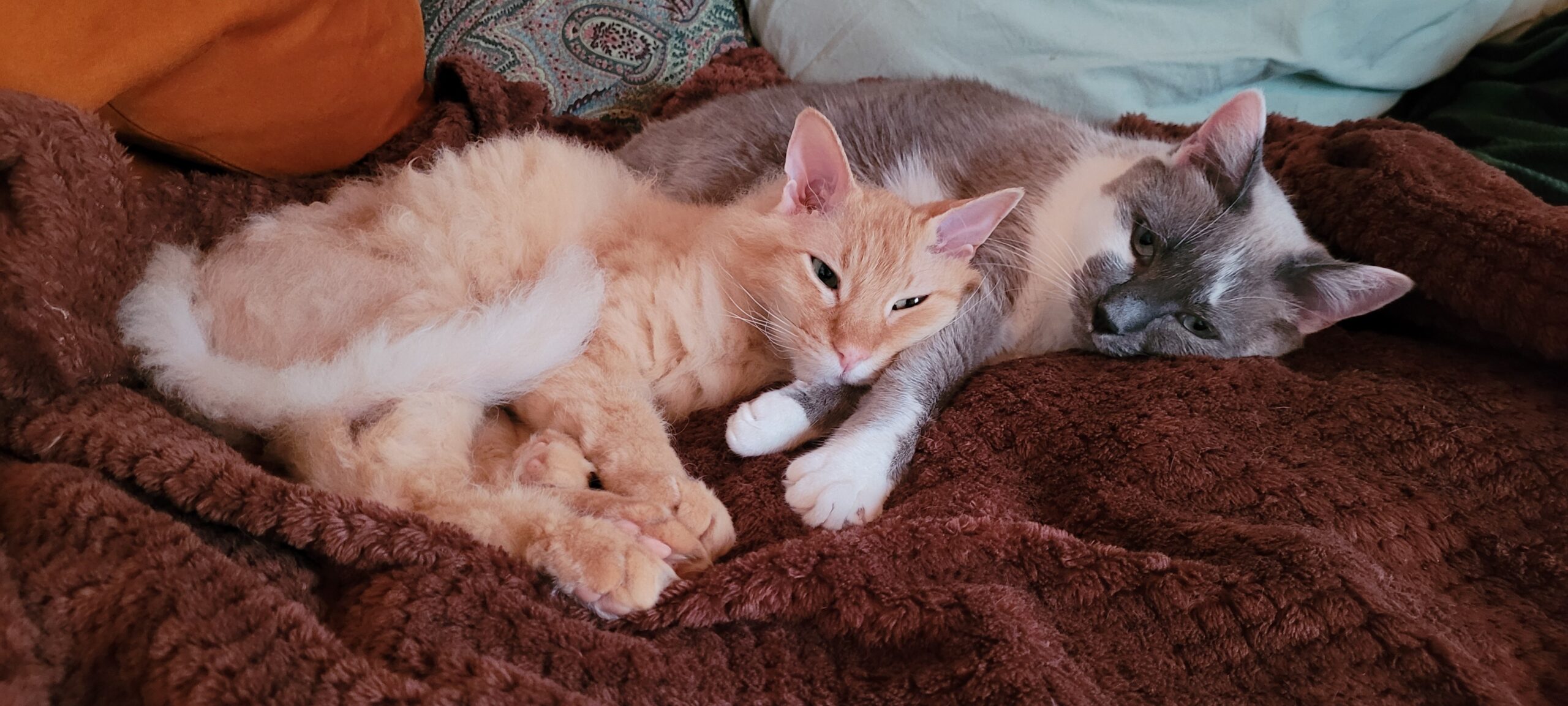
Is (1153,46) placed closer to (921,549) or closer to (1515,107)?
(1515,107)

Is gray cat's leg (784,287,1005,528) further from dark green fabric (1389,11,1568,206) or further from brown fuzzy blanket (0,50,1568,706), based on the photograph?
dark green fabric (1389,11,1568,206)

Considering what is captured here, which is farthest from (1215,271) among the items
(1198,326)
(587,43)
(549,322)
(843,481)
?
(587,43)

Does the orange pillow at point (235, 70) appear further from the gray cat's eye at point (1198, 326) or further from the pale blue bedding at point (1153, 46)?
the gray cat's eye at point (1198, 326)

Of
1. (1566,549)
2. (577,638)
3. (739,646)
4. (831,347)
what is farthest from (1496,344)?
(577,638)

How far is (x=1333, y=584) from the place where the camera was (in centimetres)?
94

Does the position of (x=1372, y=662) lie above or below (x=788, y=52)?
below

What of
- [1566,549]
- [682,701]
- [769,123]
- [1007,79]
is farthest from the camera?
[1007,79]

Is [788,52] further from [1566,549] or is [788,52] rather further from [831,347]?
[1566,549]

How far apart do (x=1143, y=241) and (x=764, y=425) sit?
2.67 ft

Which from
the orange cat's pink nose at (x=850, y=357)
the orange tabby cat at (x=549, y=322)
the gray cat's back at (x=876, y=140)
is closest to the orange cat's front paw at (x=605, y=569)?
the orange tabby cat at (x=549, y=322)

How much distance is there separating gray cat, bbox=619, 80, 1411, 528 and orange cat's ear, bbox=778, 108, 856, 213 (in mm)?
287

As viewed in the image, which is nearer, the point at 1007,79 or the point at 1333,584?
the point at 1333,584

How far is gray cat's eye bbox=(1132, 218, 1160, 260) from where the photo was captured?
1458mm

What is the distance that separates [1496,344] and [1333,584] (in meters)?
0.82
